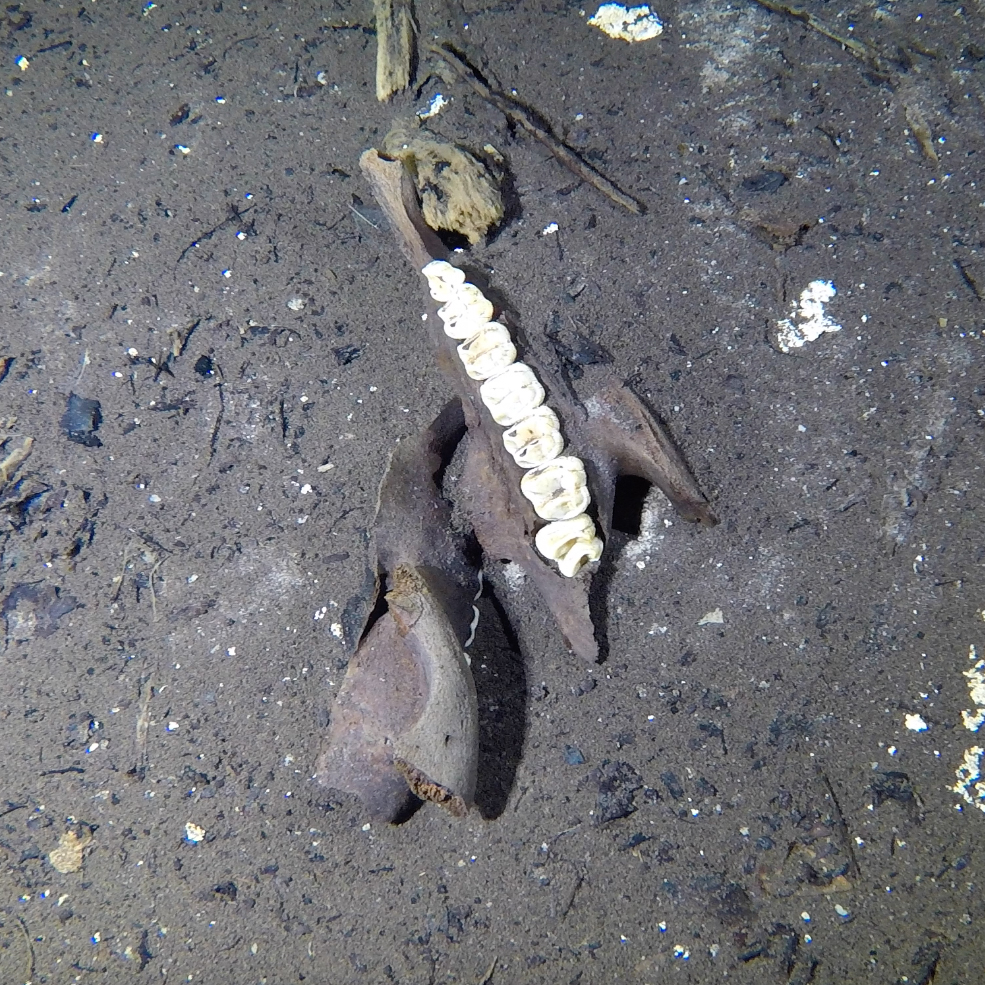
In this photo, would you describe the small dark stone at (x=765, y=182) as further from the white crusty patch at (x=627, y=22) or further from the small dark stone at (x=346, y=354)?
the small dark stone at (x=346, y=354)

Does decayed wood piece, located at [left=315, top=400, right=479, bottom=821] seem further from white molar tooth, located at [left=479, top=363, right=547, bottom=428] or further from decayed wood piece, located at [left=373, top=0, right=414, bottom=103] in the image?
decayed wood piece, located at [left=373, top=0, right=414, bottom=103]

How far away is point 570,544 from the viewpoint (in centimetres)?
146

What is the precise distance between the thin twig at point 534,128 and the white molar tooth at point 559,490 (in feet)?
2.74

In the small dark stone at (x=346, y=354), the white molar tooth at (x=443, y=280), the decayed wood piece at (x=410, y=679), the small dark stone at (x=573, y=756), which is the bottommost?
the small dark stone at (x=573, y=756)

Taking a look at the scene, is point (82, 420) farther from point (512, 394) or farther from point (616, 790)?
point (616, 790)

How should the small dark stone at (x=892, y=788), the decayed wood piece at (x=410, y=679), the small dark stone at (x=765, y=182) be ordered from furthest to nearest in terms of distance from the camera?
the small dark stone at (x=765, y=182), the small dark stone at (x=892, y=788), the decayed wood piece at (x=410, y=679)

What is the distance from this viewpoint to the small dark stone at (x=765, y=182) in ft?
5.99

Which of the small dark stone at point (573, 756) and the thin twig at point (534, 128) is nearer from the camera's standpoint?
the small dark stone at point (573, 756)

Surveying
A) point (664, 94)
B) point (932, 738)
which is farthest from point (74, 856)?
point (664, 94)

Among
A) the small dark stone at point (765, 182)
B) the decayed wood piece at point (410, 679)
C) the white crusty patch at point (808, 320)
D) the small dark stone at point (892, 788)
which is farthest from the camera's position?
the small dark stone at point (765, 182)

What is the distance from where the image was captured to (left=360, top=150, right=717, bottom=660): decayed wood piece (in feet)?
4.89

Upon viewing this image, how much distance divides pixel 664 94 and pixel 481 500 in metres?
1.35

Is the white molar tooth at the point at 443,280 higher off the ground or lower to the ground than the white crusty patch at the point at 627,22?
lower

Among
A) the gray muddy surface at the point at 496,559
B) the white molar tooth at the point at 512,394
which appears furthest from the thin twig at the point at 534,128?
the white molar tooth at the point at 512,394
